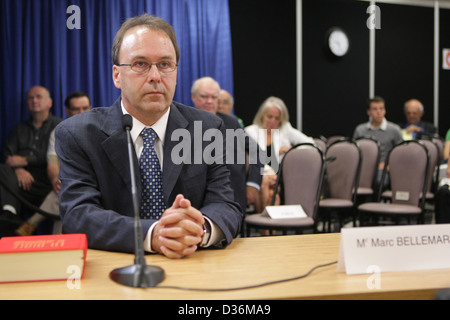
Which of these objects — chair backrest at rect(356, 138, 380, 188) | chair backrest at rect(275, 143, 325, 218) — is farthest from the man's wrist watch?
chair backrest at rect(356, 138, 380, 188)

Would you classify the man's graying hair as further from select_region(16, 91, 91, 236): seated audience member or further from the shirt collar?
select_region(16, 91, 91, 236): seated audience member

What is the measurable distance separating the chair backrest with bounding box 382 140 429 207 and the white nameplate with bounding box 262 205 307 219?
159cm

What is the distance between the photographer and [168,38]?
5.06 feet

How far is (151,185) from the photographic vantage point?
151 centimetres

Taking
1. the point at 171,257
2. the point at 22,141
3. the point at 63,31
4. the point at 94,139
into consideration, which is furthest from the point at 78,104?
the point at 171,257

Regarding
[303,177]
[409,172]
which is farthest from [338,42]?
[303,177]

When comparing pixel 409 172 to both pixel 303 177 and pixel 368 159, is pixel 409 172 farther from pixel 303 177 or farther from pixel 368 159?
pixel 303 177

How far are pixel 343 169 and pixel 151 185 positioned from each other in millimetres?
2876

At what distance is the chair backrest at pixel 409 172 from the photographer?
380cm

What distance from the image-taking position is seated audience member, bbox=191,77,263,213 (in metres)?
2.86

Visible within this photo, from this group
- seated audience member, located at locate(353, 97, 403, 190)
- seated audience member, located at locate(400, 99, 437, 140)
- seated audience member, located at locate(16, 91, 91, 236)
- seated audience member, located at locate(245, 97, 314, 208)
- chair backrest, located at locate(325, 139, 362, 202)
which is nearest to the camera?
seated audience member, located at locate(16, 91, 91, 236)

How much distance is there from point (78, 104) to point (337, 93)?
458 centimetres

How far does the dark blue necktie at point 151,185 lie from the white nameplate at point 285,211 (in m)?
1.10
